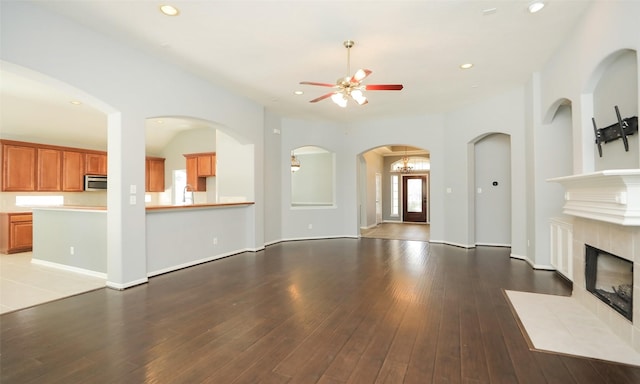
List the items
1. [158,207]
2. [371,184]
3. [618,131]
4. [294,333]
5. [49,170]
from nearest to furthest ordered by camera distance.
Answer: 1. [294,333]
2. [618,131]
3. [158,207]
4. [49,170]
5. [371,184]

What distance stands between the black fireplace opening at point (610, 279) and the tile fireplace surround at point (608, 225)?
0.19 feet

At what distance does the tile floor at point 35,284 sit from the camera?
3.42 meters

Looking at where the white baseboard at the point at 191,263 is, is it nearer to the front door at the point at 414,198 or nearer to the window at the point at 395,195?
the window at the point at 395,195

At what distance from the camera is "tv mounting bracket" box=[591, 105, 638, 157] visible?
8.45 ft

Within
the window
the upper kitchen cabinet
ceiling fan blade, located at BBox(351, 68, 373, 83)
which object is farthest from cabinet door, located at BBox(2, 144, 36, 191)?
the window

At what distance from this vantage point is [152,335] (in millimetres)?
2592

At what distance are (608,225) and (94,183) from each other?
9677 millimetres

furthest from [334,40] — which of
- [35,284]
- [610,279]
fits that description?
[35,284]

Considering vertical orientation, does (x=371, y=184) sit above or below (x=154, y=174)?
below

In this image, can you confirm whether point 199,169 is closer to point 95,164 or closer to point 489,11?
point 95,164

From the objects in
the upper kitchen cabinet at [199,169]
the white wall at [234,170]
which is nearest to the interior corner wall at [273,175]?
the white wall at [234,170]

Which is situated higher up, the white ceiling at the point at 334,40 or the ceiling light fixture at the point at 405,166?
the white ceiling at the point at 334,40

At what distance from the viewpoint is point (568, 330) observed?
2656 mm

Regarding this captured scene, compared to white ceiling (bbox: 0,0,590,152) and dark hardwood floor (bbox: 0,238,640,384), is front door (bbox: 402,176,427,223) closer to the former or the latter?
white ceiling (bbox: 0,0,590,152)
